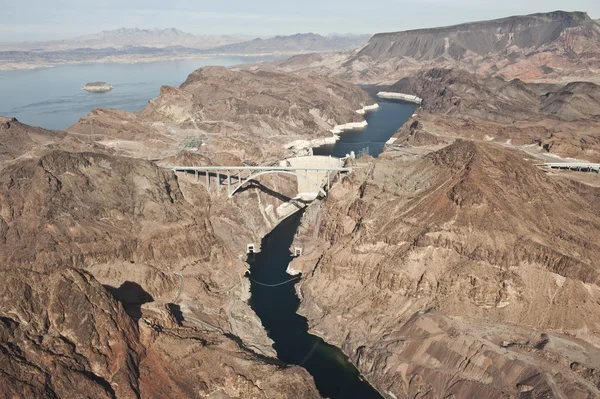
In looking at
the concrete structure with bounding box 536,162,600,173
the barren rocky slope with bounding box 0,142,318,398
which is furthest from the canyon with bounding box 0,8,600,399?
the concrete structure with bounding box 536,162,600,173

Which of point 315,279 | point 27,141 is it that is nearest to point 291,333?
point 315,279

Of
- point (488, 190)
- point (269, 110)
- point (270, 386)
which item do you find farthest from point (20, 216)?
point (269, 110)

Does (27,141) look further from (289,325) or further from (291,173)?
(289,325)

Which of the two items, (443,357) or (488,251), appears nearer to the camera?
(443,357)

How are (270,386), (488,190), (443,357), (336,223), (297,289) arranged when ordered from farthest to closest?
(336,223)
(297,289)
(488,190)
(443,357)
(270,386)

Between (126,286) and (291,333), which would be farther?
(126,286)

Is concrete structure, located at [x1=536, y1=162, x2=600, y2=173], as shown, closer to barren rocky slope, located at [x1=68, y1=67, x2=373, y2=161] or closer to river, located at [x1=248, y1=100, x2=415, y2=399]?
river, located at [x1=248, y1=100, x2=415, y2=399]

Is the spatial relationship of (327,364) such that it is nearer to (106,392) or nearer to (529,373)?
(529,373)

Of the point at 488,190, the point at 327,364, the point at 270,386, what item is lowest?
the point at 327,364
